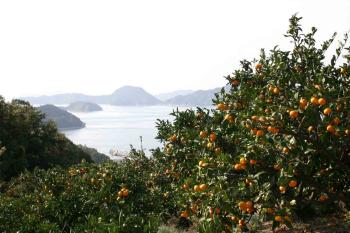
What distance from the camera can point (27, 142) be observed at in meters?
Answer: 35.6

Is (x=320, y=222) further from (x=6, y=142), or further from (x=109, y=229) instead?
(x=6, y=142)

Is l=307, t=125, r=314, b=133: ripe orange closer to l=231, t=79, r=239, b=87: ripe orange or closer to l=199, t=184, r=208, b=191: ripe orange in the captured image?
l=199, t=184, r=208, b=191: ripe orange

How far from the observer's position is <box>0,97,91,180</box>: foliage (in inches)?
1261

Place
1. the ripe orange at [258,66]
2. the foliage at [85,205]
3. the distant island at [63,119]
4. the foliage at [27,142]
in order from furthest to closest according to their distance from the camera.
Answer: the distant island at [63,119], the foliage at [27,142], the ripe orange at [258,66], the foliage at [85,205]

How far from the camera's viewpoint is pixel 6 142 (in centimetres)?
3238

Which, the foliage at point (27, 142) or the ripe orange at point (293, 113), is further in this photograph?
the foliage at point (27, 142)

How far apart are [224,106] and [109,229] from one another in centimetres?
266

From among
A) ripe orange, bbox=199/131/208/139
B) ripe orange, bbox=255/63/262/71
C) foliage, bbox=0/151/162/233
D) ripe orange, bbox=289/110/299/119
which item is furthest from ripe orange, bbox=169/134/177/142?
ripe orange, bbox=289/110/299/119

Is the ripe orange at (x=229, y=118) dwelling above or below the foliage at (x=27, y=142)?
above

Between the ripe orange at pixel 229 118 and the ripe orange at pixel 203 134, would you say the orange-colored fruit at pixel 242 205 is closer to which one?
the ripe orange at pixel 203 134

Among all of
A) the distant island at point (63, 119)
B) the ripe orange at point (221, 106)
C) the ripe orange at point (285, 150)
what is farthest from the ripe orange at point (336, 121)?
the distant island at point (63, 119)

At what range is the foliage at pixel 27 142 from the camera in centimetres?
3203

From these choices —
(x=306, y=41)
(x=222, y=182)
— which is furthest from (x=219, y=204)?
(x=306, y=41)

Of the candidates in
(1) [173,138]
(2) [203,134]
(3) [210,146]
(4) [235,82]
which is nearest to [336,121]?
(3) [210,146]
